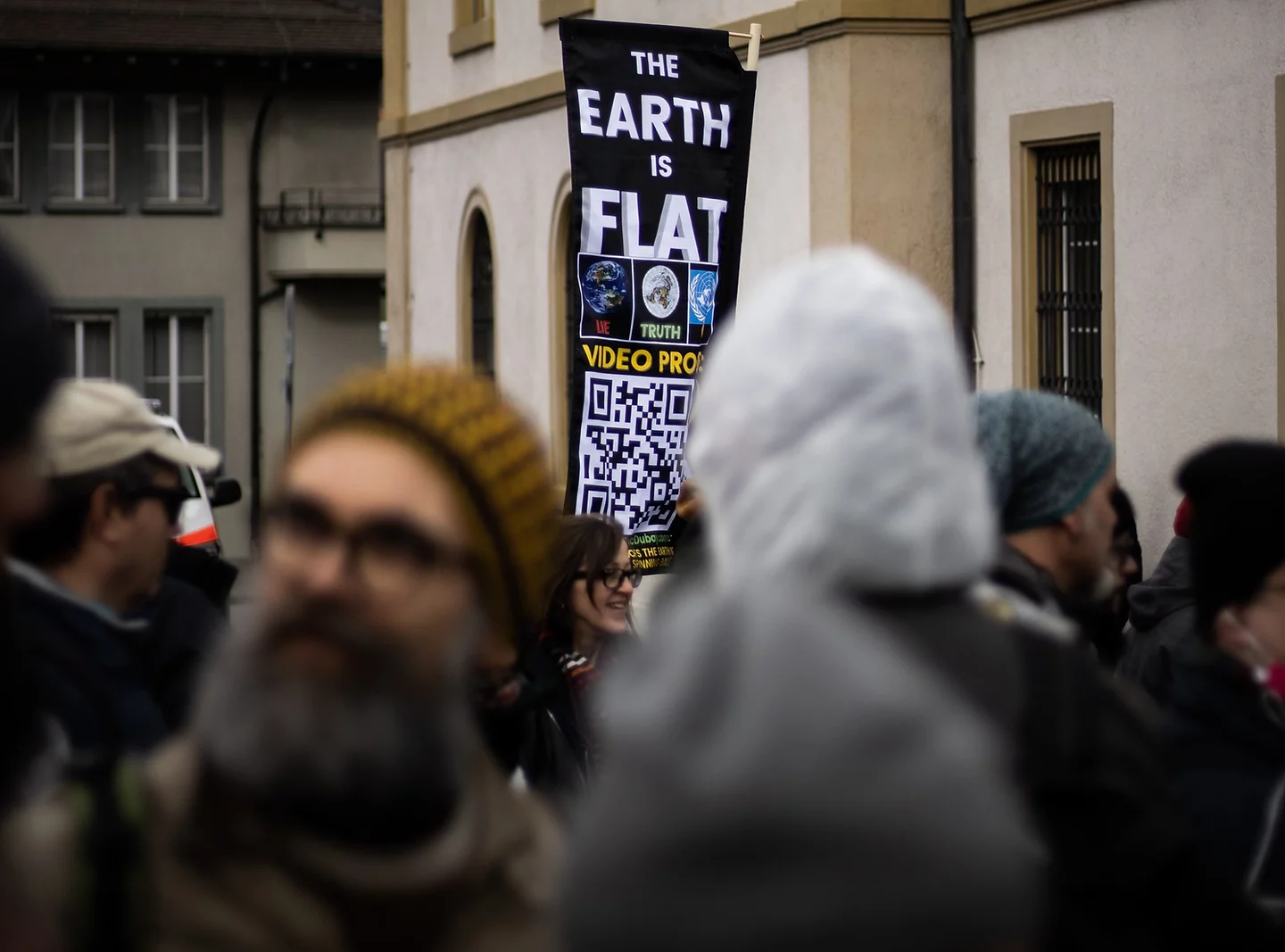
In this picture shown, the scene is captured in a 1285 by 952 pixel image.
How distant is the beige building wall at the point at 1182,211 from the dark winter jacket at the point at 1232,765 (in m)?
7.58

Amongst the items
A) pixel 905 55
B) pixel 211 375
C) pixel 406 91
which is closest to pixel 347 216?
pixel 211 375

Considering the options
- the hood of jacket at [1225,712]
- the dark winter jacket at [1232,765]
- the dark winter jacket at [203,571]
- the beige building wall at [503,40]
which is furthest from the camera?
the beige building wall at [503,40]

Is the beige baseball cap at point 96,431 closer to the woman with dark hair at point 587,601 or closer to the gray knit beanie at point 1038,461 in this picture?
the gray knit beanie at point 1038,461

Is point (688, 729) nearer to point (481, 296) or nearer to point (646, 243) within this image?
point (646, 243)

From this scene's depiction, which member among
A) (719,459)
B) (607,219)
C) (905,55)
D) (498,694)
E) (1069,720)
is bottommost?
(498,694)

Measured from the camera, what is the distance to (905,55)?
1305 centimetres

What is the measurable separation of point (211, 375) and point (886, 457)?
102ft

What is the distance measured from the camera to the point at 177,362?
32.4 metres

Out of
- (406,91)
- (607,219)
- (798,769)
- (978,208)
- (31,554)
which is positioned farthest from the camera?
(406,91)

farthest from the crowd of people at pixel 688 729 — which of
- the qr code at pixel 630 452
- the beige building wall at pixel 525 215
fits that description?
the beige building wall at pixel 525 215

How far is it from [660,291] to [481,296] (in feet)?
41.2

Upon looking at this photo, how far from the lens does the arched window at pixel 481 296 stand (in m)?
20.6

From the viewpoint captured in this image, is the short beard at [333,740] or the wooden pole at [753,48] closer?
the short beard at [333,740]

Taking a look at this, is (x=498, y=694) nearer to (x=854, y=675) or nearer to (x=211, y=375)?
(x=854, y=675)
